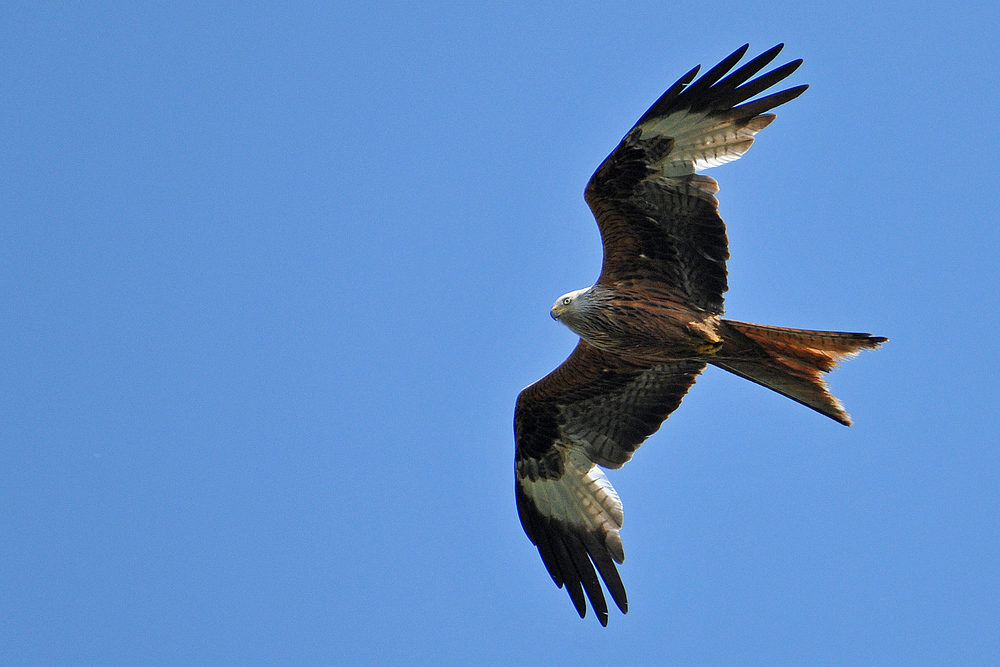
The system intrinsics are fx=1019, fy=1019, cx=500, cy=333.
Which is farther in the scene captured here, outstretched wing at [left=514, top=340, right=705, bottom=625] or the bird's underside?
outstretched wing at [left=514, top=340, right=705, bottom=625]

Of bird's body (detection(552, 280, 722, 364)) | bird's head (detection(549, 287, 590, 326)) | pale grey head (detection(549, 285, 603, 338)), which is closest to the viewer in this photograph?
bird's body (detection(552, 280, 722, 364))

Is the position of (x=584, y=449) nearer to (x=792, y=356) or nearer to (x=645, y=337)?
(x=645, y=337)

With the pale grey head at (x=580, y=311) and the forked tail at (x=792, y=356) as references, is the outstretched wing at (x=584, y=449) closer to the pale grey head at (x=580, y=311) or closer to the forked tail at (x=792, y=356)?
the pale grey head at (x=580, y=311)

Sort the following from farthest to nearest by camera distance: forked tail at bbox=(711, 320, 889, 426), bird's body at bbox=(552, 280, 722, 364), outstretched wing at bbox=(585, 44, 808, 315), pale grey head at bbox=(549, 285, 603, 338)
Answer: pale grey head at bbox=(549, 285, 603, 338) < bird's body at bbox=(552, 280, 722, 364) < outstretched wing at bbox=(585, 44, 808, 315) < forked tail at bbox=(711, 320, 889, 426)

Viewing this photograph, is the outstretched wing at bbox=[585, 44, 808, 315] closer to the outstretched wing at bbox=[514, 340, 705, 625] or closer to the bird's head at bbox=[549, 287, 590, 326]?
the bird's head at bbox=[549, 287, 590, 326]

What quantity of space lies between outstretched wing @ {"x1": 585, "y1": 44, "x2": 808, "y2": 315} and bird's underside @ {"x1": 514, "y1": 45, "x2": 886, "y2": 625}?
0.04ft

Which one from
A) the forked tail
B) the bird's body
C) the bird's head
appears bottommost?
the forked tail

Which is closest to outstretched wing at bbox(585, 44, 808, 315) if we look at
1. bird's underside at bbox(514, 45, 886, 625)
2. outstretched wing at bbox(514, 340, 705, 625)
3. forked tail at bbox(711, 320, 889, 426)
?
bird's underside at bbox(514, 45, 886, 625)

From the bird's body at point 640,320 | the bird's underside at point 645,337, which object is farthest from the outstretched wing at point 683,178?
the bird's body at point 640,320

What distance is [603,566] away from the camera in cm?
964

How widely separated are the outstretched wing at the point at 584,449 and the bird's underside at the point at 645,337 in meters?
0.01

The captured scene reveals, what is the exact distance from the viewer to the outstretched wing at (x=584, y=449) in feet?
31.7

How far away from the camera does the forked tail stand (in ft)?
27.2

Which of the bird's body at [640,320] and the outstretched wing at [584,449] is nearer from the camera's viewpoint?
the bird's body at [640,320]
